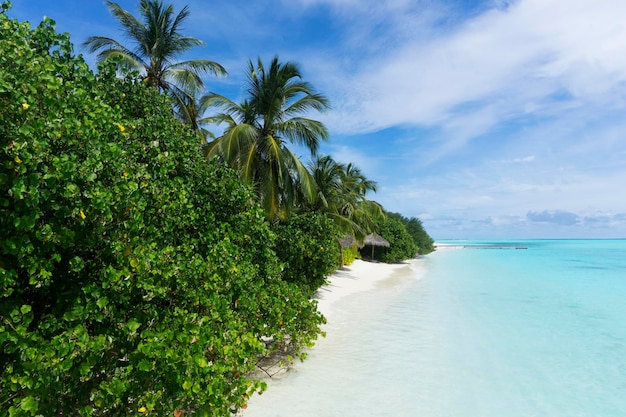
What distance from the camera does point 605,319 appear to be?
38.3 feet

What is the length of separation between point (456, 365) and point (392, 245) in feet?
81.6

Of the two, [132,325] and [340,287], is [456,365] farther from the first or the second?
[340,287]

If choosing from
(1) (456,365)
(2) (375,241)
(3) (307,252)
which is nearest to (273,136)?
(3) (307,252)

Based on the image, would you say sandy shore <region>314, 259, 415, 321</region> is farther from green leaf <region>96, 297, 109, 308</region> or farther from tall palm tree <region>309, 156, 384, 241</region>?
green leaf <region>96, 297, 109, 308</region>

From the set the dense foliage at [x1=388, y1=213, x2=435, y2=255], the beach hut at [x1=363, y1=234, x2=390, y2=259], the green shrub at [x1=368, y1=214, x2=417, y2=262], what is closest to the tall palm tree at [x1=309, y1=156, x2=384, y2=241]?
the beach hut at [x1=363, y1=234, x2=390, y2=259]

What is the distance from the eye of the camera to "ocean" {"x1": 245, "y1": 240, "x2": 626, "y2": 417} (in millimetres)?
4906

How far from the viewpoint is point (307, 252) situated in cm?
980

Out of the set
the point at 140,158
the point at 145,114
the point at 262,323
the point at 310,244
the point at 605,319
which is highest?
the point at 145,114

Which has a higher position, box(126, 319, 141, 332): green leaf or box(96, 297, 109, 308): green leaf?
box(96, 297, 109, 308): green leaf

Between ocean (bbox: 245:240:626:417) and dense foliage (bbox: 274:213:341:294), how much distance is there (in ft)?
4.27

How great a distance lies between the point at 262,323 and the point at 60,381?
300 cm

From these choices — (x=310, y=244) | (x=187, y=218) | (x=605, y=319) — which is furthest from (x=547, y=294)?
(x=187, y=218)

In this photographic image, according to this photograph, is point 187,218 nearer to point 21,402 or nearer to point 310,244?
point 21,402

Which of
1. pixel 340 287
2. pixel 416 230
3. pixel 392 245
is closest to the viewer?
pixel 340 287
